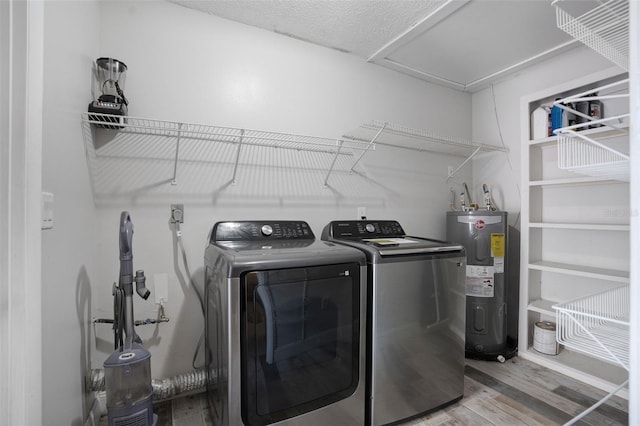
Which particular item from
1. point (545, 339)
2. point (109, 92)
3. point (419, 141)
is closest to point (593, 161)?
point (419, 141)

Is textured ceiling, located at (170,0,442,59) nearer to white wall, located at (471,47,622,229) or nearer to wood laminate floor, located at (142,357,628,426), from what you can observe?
white wall, located at (471,47,622,229)

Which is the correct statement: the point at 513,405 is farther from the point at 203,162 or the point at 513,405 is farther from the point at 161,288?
the point at 203,162

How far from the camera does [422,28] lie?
1.92 m

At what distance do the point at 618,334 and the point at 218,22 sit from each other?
2.71 meters

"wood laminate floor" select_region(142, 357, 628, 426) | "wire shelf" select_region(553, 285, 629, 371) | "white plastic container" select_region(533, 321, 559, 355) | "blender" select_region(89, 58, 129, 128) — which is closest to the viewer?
"wire shelf" select_region(553, 285, 629, 371)

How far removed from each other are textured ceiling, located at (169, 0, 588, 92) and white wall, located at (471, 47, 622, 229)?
0.43 feet

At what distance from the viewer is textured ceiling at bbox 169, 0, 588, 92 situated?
1.71 metres

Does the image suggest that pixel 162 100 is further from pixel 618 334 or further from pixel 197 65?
pixel 618 334

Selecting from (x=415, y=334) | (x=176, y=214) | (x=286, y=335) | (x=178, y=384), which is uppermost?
(x=176, y=214)

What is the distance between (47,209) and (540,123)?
2991mm

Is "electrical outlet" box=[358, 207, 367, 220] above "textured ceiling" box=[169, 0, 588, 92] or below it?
below

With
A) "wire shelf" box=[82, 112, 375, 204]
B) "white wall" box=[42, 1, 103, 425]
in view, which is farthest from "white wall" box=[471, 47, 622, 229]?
"white wall" box=[42, 1, 103, 425]

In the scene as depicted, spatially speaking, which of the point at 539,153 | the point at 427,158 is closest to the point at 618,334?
the point at 539,153

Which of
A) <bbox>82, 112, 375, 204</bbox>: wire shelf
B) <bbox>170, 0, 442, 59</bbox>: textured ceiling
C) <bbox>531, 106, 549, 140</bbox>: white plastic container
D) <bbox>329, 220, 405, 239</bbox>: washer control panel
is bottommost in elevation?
<bbox>329, 220, 405, 239</bbox>: washer control panel
